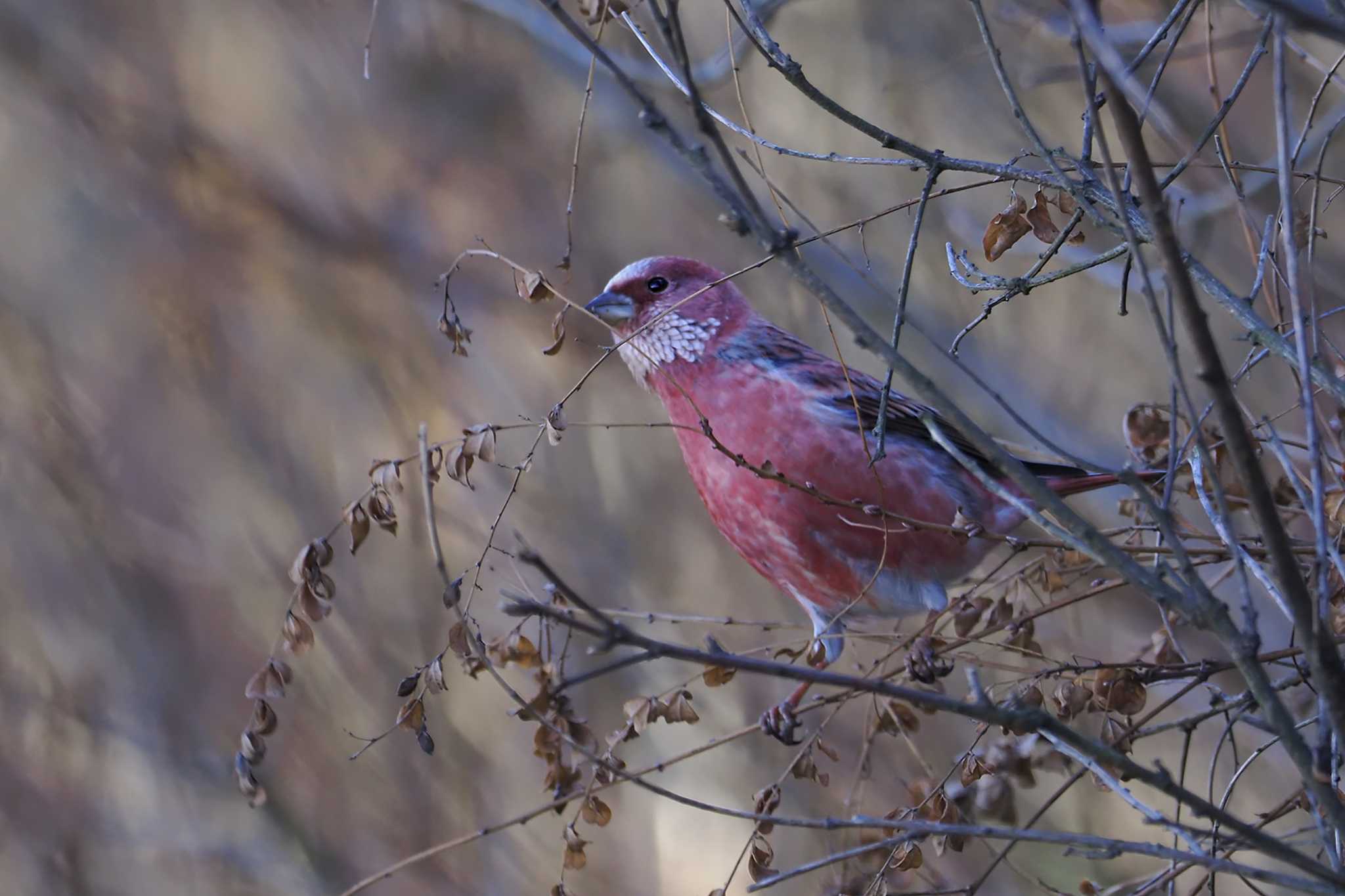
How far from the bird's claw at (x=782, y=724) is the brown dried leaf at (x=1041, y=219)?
1.22m

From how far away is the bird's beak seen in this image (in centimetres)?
353

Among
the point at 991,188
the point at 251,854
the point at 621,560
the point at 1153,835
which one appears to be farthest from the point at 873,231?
the point at 251,854

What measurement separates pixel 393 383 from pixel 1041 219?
454 cm

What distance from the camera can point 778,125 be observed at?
6.73 m

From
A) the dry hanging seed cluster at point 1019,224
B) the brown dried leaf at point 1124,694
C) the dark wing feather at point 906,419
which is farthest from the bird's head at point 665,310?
the brown dried leaf at point 1124,694

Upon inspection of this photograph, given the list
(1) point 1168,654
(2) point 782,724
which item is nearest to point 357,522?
(2) point 782,724

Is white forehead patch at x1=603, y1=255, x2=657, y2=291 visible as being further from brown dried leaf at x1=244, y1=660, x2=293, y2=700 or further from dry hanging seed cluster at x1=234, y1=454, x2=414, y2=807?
brown dried leaf at x1=244, y1=660, x2=293, y2=700

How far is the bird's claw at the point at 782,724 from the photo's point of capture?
2.82 meters

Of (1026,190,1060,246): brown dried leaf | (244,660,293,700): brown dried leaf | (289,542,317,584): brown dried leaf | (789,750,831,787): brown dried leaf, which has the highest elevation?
(1026,190,1060,246): brown dried leaf

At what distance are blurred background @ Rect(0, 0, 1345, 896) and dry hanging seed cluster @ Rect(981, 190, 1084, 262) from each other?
2821 millimetres

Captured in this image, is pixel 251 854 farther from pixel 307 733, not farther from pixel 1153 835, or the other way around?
pixel 1153 835

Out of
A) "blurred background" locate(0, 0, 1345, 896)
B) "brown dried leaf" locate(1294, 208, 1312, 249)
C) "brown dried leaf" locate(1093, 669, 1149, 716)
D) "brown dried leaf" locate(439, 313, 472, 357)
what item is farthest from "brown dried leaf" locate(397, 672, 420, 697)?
"blurred background" locate(0, 0, 1345, 896)

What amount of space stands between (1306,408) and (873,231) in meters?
4.92

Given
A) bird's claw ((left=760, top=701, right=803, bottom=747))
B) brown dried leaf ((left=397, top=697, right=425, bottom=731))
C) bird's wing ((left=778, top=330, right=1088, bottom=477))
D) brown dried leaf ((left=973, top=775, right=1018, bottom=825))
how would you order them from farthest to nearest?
bird's wing ((left=778, top=330, right=1088, bottom=477)) → bird's claw ((left=760, top=701, right=803, bottom=747)) → brown dried leaf ((left=397, top=697, right=425, bottom=731)) → brown dried leaf ((left=973, top=775, right=1018, bottom=825))
